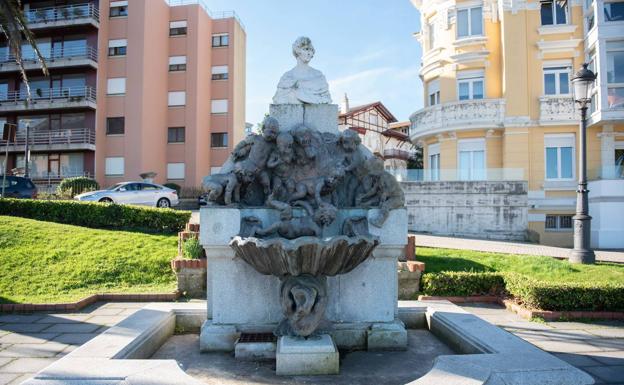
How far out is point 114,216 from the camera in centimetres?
1412

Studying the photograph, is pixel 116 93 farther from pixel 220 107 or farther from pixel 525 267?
pixel 525 267

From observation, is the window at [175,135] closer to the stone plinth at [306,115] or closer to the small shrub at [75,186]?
the small shrub at [75,186]

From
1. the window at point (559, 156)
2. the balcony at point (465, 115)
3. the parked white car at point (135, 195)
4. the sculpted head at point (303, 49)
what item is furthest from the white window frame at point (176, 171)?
the sculpted head at point (303, 49)

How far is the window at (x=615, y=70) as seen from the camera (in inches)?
754

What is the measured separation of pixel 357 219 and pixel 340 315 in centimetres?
112

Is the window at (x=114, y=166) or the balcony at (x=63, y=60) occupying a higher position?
the balcony at (x=63, y=60)

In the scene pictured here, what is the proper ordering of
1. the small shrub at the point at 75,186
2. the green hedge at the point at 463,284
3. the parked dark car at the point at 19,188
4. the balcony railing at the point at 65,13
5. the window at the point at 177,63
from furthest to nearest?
the window at the point at 177,63 < the balcony railing at the point at 65,13 < the small shrub at the point at 75,186 < the parked dark car at the point at 19,188 < the green hedge at the point at 463,284

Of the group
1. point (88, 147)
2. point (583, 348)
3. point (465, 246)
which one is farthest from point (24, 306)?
point (88, 147)

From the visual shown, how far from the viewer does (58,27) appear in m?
30.8

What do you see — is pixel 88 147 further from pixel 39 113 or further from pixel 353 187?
pixel 353 187

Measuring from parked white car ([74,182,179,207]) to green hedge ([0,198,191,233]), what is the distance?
204 inches

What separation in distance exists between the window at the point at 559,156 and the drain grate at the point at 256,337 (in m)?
19.9

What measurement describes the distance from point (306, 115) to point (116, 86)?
96.4 feet

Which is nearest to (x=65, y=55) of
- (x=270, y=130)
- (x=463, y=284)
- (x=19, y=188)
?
(x=19, y=188)
